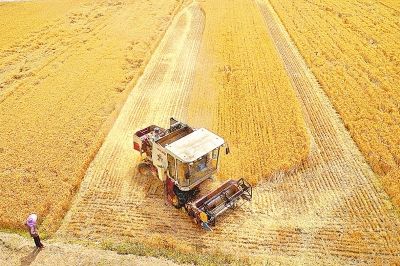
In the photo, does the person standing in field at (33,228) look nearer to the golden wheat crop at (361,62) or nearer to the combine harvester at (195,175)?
the combine harvester at (195,175)

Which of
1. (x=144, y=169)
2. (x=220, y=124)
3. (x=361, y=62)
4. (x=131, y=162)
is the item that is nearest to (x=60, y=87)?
(x=131, y=162)

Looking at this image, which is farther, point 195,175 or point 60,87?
point 60,87

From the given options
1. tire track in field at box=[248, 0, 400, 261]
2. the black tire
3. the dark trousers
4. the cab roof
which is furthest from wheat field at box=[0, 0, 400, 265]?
the cab roof

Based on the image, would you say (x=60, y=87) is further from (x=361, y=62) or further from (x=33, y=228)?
(x=361, y=62)

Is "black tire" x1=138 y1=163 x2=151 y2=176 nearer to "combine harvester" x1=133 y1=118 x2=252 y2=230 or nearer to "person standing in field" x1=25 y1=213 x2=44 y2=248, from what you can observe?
"combine harvester" x1=133 y1=118 x2=252 y2=230

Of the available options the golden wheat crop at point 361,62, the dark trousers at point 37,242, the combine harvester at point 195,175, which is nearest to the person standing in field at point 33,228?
the dark trousers at point 37,242

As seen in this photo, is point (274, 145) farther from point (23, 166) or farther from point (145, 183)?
point (23, 166)
